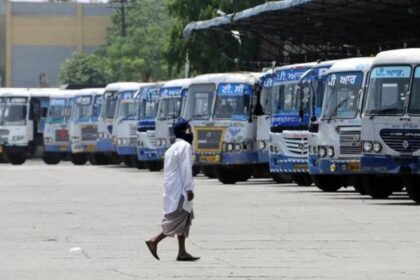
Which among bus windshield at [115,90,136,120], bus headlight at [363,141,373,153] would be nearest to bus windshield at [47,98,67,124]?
bus windshield at [115,90,136,120]

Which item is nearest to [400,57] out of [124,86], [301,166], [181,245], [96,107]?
[301,166]

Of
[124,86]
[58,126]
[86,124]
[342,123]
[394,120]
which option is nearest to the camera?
[394,120]

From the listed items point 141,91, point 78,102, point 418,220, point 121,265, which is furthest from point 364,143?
point 78,102

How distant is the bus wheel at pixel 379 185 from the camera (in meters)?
30.8

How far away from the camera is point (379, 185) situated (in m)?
30.9

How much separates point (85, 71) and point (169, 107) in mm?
71909

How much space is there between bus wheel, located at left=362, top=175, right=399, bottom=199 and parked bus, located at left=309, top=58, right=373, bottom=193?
0.63m

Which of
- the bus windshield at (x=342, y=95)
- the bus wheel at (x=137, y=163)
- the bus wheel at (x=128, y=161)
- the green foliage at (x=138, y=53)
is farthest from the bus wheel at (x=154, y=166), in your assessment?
the green foliage at (x=138, y=53)

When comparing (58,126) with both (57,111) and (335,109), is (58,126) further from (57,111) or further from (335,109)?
(335,109)

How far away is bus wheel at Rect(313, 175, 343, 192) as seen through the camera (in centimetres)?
3478

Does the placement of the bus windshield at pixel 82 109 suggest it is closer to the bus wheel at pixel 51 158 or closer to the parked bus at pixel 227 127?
the bus wheel at pixel 51 158

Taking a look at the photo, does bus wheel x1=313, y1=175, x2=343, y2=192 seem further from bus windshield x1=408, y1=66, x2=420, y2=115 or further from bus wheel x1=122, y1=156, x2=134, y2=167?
bus wheel x1=122, y1=156, x2=134, y2=167

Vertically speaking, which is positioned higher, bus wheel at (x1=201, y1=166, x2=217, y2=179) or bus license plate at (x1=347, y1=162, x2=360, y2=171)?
bus license plate at (x1=347, y1=162, x2=360, y2=171)

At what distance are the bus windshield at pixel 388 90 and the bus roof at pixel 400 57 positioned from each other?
110 millimetres
